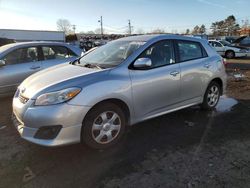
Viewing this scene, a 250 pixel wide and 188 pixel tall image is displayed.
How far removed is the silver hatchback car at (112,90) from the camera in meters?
3.52

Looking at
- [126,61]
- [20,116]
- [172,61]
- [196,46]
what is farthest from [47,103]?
[196,46]

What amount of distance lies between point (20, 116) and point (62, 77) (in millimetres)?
805

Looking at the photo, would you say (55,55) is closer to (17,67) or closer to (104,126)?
(17,67)

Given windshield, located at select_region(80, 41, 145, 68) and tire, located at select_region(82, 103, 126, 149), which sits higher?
windshield, located at select_region(80, 41, 145, 68)

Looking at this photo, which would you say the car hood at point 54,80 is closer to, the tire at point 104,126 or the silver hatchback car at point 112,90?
the silver hatchback car at point 112,90

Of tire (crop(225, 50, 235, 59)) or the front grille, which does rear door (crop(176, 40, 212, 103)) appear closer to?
the front grille

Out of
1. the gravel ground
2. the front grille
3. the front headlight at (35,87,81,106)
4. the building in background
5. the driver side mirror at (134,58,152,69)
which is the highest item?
the building in background

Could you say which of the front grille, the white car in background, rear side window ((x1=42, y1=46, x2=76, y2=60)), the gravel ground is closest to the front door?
the gravel ground

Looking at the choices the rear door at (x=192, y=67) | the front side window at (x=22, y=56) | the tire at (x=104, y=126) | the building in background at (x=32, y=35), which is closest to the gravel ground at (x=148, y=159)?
the tire at (x=104, y=126)

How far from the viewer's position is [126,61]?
421cm

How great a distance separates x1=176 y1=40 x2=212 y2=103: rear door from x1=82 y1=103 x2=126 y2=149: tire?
60.9 inches

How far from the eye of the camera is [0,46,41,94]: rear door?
6.49 m

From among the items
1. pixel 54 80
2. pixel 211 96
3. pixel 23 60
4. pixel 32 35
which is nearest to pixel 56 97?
pixel 54 80

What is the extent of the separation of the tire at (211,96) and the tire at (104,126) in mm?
2331
